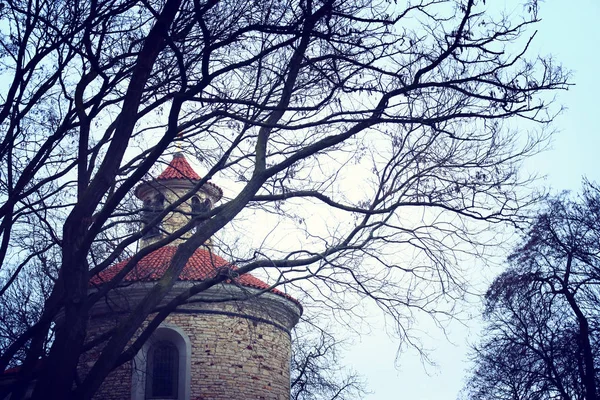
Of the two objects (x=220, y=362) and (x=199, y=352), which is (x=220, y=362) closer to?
(x=220, y=362)

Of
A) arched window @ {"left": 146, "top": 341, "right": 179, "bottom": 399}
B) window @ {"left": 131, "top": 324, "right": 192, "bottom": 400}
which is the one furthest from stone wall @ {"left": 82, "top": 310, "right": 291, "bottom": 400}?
arched window @ {"left": 146, "top": 341, "right": 179, "bottom": 399}

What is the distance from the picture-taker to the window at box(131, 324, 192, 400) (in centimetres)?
1819

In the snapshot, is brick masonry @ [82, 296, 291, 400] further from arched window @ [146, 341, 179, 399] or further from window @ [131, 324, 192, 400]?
arched window @ [146, 341, 179, 399]

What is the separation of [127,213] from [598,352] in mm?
10994

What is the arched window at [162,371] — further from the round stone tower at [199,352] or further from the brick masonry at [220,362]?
the brick masonry at [220,362]

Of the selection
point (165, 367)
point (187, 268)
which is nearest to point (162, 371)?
point (165, 367)

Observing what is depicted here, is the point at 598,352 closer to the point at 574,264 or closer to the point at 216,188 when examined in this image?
the point at 574,264

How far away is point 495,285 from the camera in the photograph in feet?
58.4

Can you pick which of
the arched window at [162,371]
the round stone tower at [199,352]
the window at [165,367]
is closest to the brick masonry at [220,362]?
the round stone tower at [199,352]

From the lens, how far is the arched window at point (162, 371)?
18641 millimetres

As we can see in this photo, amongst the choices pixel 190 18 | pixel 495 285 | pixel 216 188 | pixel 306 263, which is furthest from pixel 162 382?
pixel 190 18

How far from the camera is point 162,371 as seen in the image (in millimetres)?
18922

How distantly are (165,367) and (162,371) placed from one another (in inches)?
5.0

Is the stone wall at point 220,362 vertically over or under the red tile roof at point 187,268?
under
